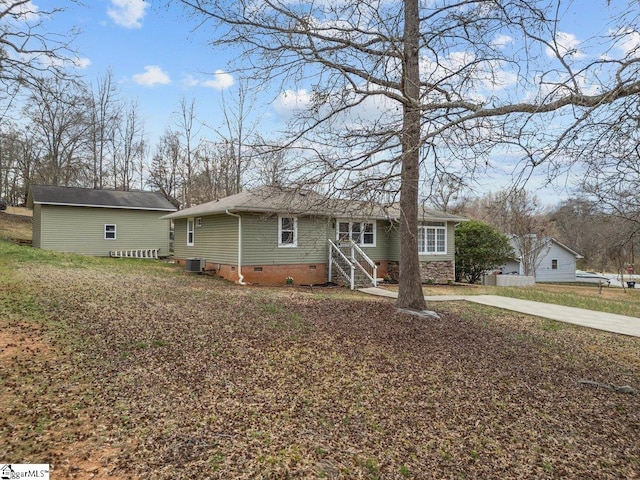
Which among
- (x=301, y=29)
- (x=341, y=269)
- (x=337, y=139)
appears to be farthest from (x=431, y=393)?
(x=341, y=269)

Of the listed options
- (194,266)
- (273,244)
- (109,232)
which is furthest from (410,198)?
(109,232)

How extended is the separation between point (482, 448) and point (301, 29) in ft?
20.0

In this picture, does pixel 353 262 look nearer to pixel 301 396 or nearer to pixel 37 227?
pixel 301 396

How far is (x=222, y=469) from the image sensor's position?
2.86 meters

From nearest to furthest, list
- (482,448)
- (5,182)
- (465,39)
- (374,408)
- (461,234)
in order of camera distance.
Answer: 1. (482,448)
2. (374,408)
3. (465,39)
4. (461,234)
5. (5,182)

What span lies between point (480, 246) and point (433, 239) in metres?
3.83

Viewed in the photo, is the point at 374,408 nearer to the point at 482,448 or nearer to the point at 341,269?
the point at 482,448

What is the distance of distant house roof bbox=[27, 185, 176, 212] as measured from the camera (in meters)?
19.5

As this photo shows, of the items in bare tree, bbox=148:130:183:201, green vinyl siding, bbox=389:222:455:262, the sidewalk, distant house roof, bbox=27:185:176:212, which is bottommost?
the sidewalk

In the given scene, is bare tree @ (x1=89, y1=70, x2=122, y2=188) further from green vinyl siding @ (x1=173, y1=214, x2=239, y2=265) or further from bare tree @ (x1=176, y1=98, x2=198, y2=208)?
green vinyl siding @ (x1=173, y1=214, x2=239, y2=265)

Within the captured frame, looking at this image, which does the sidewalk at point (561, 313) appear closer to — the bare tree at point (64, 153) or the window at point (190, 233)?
the window at point (190, 233)

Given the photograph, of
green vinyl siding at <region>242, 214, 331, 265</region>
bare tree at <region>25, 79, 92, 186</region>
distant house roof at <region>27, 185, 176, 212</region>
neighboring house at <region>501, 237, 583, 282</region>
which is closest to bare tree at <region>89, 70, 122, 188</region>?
bare tree at <region>25, 79, 92, 186</region>

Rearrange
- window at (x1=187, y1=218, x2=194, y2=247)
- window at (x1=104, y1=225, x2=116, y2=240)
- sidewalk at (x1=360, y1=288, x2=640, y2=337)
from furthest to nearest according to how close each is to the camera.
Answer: window at (x1=104, y1=225, x2=116, y2=240) → window at (x1=187, y1=218, x2=194, y2=247) → sidewalk at (x1=360, y1=288, x2=640, y2=337)

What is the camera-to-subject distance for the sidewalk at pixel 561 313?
891cm
